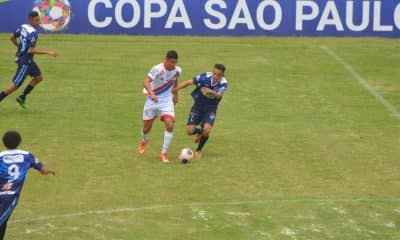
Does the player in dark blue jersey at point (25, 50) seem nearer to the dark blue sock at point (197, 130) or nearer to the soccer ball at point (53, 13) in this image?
the dark blue sock at point (197, 130)

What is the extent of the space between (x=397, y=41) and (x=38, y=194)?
67.8ft

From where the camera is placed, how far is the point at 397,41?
35500 millimetres

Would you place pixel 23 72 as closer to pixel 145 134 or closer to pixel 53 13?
pixel 145 134

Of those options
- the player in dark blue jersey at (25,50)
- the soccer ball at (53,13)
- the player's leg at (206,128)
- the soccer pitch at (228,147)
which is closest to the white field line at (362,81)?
the soccer pitch at (228,147)

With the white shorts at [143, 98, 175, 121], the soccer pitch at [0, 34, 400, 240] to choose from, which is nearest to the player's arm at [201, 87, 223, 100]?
the white shorts at [143, 98, 175, 121]

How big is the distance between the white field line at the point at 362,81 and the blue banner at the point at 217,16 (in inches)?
66.1

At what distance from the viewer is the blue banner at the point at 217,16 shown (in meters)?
35.4

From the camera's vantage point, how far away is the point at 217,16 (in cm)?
3566

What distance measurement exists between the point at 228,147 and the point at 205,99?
1.83 metres

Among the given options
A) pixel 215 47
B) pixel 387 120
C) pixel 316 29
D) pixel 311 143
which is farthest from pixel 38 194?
pixel 316 29

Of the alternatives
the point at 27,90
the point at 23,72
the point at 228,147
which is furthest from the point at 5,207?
the point at 27,90

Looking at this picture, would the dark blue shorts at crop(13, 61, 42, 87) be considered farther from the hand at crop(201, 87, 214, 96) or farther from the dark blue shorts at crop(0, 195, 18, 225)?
the dark blue shorts at crop(0, 195, 18, 225)

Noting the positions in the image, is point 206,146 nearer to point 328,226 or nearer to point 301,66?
point 328,226

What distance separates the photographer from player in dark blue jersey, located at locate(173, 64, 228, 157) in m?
19.4
